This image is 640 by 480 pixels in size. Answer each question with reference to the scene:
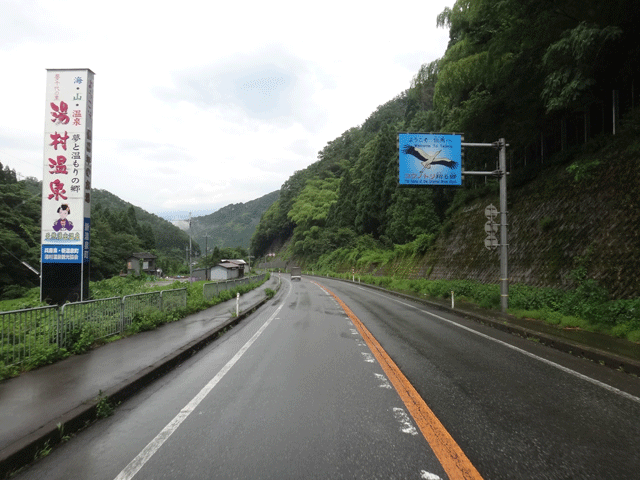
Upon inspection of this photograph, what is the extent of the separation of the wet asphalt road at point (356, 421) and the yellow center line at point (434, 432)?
0.08 meters

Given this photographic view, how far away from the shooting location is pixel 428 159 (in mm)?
13570

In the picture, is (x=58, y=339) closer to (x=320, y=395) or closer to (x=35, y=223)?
(x=320, y=395)

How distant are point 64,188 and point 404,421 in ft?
41.5

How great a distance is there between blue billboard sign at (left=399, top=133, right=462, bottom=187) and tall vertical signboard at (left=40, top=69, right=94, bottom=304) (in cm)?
1050

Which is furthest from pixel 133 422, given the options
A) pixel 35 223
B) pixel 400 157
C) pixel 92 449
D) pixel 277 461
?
pixel 35 223

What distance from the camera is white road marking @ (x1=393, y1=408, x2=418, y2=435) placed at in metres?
3.67

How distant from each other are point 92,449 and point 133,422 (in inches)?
24.0

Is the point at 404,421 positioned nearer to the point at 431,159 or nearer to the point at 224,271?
the point at 431,159

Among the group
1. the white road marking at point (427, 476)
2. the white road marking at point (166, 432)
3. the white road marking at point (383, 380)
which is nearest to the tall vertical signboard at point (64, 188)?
the white road marking at point (166, 432)

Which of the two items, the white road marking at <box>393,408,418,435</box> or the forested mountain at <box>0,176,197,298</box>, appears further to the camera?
the forested mountain at <box>0,176,197,298</box>

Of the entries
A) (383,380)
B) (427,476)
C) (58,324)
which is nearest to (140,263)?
(58,324)

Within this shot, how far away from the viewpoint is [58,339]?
22.0 feet

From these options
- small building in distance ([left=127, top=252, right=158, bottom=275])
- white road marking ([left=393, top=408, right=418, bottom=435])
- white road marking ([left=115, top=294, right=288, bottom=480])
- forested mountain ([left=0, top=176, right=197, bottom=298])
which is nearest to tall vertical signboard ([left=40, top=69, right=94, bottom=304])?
white road marking ([left=115, top=294, right=288, bottom=480])

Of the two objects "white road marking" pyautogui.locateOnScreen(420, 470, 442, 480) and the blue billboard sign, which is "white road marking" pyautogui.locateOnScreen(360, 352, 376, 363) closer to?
"white road marking" pyautogui.locateOnScreen(420, 470, 442, 480)
